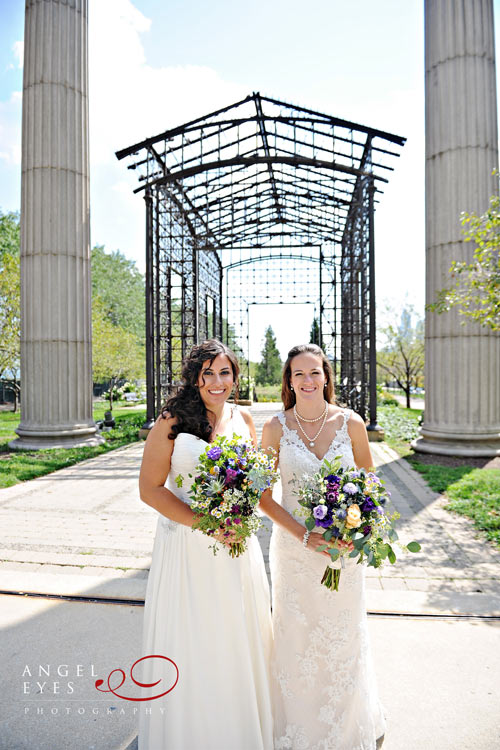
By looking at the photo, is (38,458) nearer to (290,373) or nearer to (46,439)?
(46,439)

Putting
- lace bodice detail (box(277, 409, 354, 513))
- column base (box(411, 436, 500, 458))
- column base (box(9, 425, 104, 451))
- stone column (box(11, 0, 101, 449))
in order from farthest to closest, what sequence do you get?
stone column (box(11, 0, 101, 449)) < column base (box(9, 425, 104, 451)) < column base (box(411, 436, 500, 458)) < lace bodice detail (box(277, 409, 354, 513))

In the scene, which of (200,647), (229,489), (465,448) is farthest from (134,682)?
(465,448)

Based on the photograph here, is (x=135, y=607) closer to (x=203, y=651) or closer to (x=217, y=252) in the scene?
(x=203, y=651)

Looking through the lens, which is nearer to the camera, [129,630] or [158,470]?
[158,470]

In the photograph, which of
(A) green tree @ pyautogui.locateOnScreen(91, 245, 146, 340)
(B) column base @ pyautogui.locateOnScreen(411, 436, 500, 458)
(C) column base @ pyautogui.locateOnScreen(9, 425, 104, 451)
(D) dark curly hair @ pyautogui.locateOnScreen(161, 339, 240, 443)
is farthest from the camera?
(A) green tree @ pyautogui.locateOnScreen(91, 245, 146, 340)

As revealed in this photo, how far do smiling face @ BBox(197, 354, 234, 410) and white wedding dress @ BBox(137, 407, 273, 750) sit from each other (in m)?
0.23

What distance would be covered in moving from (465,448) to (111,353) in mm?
19003

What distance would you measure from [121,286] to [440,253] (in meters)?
42.3

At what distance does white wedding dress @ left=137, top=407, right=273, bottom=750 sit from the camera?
2.26 meters

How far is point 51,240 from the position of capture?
11.8m

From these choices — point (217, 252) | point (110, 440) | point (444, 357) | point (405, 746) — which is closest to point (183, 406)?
point (405, 746)

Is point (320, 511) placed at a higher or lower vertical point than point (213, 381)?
lower

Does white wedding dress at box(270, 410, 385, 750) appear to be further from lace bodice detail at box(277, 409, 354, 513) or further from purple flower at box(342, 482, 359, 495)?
purple flower at box(342, 482, 359, 495)

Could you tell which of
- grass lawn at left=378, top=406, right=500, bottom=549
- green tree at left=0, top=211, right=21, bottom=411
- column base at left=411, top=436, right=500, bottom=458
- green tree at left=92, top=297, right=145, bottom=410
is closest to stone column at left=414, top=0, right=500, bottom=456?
column base at left=411, top=436, right=500, bottom=458
